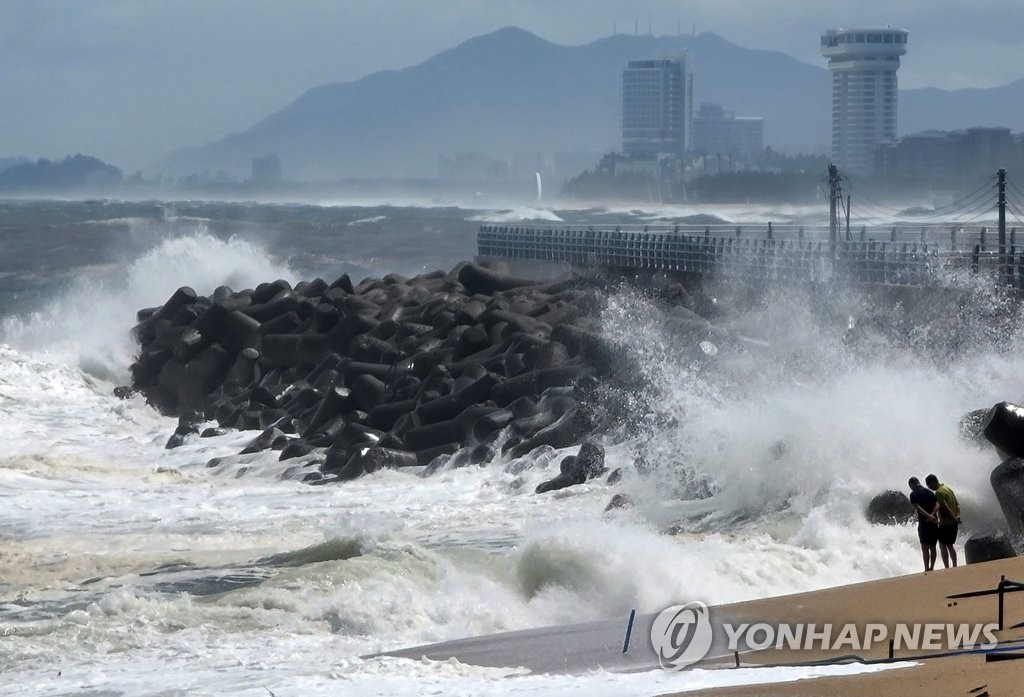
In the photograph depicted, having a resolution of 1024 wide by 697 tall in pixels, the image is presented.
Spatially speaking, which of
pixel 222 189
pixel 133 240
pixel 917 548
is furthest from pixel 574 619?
pixel 222 189

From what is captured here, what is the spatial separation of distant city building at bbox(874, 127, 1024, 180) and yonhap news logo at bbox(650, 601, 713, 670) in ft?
391

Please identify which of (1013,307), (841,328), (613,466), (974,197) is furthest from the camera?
(974,197)

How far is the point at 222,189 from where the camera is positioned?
623 feet

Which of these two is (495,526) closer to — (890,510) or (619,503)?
(619,503)

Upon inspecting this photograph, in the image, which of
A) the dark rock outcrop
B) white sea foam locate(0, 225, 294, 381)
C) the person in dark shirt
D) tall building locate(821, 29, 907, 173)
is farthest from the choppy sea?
tall building locate(821, 29, 907, 173)

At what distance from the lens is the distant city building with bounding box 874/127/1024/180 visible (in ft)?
423

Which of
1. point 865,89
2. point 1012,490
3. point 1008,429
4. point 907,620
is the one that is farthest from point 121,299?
point 865,89

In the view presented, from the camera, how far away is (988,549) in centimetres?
1022

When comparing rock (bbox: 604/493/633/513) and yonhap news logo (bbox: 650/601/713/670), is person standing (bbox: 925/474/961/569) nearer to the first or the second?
yonhap news logo (bbox: 650/601/713/670)

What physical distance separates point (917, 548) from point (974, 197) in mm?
113128

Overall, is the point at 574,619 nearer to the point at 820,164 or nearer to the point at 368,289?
the point at 368,289

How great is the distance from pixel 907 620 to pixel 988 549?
1.75 m

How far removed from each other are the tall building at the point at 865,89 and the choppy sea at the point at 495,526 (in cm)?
15695

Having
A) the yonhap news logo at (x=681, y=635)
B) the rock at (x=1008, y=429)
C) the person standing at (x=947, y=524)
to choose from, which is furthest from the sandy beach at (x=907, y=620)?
the rock at (x=1008, y=429)
